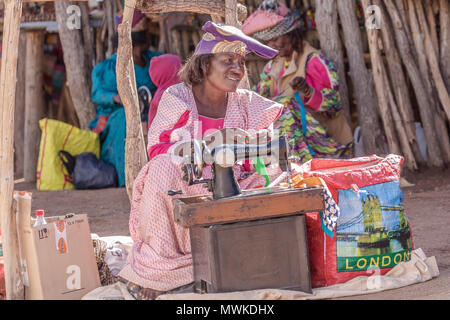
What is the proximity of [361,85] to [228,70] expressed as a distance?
3.53 m

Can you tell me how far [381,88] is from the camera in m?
7.04

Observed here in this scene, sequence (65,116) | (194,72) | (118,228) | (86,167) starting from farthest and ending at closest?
1. (65,116)
2. (86,167)
3. (118,228)
4. (194,72)

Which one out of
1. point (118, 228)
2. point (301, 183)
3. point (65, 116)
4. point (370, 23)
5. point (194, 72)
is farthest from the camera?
point (65, 116)

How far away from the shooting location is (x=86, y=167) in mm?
7941

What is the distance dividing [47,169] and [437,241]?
4.94 meters

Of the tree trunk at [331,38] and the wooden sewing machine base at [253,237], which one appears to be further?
the tree trunk at [331,38]

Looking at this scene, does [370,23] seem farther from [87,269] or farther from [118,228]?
[87,269]

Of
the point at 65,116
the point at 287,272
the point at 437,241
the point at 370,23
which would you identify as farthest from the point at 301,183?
the point at 65,116

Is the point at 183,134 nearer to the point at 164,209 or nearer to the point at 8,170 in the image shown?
the point at 164,209

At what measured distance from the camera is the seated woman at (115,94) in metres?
7.84

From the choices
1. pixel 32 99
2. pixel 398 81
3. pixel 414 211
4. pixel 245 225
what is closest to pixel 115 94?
pixel 32 99

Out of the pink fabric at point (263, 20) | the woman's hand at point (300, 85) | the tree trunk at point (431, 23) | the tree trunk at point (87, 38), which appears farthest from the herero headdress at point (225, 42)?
the tree trunk at point (87, 38)

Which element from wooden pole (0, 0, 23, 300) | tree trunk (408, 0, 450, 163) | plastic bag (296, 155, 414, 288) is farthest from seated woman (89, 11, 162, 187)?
plastic bag (296, 155, 414, 288)

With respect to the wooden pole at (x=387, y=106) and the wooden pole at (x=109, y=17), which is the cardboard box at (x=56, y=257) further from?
the wooden pole at (x=109, y=17)
